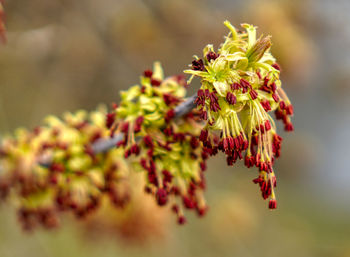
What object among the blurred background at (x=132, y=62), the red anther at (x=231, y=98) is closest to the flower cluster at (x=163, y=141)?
the red anther at (x=231, y=98)

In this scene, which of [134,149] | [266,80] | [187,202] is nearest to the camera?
[266,80]

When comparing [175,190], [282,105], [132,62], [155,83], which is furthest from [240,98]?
[132,62]

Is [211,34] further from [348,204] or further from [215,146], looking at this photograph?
[348,204]

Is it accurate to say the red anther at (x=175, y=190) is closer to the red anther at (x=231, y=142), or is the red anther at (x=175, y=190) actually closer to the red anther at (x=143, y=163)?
the red anther at (x=143, y=163)

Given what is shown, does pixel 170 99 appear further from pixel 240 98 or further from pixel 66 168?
pixel 66 168

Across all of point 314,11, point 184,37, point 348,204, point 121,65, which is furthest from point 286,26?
point 348,204

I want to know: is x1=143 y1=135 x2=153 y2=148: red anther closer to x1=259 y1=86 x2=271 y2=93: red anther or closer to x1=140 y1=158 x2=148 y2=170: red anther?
x1=140 y1=158 x2=148 y2=170: red anther
